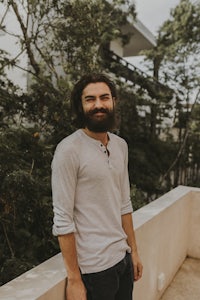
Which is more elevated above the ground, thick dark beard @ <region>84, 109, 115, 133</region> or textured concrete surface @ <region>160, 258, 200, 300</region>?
thick dark beard @ <region>84, 109, 115, 133</region>

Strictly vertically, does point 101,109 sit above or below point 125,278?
above

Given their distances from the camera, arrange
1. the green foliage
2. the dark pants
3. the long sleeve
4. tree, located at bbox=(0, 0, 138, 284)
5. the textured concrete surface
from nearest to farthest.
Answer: the long sleeve < the dark pants < tree, located at bbox=(0, 0, 138, 284) < the green foliage < the textured concrete surface

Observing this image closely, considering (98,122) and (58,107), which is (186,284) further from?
(98,122)

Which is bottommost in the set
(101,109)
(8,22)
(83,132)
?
(83,132)

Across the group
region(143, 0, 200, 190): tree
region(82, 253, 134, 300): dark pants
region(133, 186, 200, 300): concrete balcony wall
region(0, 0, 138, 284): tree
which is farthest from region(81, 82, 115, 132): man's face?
region(143, 0, 200, 190): tree

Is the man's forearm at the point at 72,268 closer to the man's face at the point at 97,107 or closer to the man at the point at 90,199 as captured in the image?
the man at the point at 90,199

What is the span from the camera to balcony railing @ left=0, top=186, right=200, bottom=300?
127 cm

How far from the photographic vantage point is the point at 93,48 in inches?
157

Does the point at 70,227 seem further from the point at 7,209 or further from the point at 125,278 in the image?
the point at 7,209

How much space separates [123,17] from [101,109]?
4.86 m

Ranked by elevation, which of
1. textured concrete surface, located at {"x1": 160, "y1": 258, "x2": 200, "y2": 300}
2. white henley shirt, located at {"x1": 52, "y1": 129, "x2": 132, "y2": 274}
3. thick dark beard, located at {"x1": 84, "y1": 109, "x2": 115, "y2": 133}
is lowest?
textured concrete surface, located at {"x1": 160, "y1": 258, "x2": 200, "y2": 300}

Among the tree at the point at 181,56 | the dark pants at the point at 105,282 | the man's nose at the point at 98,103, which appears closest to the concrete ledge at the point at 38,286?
the dark pants at the point at 105,282

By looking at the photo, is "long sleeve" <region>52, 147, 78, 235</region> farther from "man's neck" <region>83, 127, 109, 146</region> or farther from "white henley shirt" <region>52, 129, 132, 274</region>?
"man's neck" <region>83, 127, 109, 146</region>

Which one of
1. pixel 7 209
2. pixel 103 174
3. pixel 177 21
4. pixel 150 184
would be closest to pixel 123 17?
pixel 177 21
